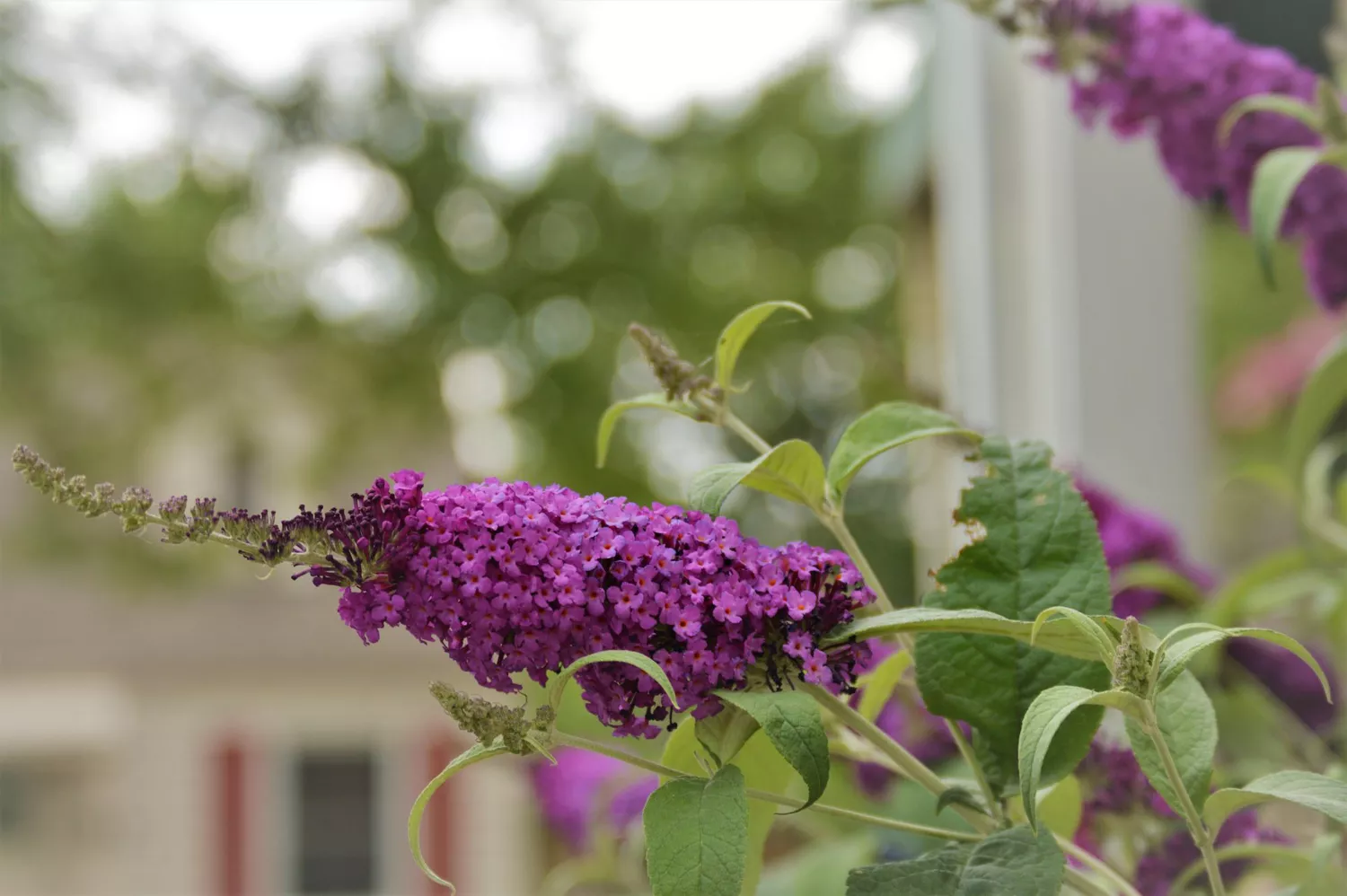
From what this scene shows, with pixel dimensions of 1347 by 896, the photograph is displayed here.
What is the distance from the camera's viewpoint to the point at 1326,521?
74 cm

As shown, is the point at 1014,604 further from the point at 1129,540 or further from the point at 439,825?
the point at 439,825

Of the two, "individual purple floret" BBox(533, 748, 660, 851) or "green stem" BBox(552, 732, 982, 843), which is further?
"individual purple floret" BBox(533, 748, 660, 851)

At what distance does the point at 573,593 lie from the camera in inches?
14.1

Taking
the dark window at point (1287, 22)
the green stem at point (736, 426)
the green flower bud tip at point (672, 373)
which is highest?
the dark window at point (1287, 22)

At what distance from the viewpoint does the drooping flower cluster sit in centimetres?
55

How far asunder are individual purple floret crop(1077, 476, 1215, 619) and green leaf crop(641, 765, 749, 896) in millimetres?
407

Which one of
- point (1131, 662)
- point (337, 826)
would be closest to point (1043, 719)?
point (1131, 662)

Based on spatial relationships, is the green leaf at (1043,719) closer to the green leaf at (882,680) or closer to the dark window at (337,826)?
the green leaf at (882,680)

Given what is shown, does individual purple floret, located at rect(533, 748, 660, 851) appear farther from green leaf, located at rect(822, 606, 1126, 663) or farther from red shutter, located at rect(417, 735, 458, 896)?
red shutter, located at rect(417, 735, 458, 896)

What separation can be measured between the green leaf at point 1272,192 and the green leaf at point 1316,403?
6 centimetres

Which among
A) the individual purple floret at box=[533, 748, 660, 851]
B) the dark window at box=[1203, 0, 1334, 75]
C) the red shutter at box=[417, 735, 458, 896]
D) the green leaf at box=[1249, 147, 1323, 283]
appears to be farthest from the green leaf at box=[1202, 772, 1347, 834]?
the red shutter at box=[417, 735, 458, 896]

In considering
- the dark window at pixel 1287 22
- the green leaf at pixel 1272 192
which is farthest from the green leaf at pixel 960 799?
the dark window at pixel 1287 22

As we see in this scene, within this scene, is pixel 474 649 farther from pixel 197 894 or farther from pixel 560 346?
pixel 197 894

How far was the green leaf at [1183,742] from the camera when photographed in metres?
0.40
